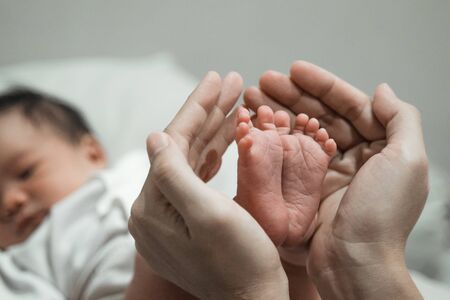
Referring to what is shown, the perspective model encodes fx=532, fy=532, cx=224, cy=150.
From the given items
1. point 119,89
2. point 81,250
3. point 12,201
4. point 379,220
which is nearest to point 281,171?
point 379,220

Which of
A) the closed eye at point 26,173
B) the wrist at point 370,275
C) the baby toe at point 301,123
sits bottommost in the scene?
the closed eye at point 26,173

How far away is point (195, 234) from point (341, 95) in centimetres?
35

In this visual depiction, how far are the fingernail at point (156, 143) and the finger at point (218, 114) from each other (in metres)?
0.13

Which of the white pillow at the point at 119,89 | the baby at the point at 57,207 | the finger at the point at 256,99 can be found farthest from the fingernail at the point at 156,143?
the white pillow at the point at 119,89

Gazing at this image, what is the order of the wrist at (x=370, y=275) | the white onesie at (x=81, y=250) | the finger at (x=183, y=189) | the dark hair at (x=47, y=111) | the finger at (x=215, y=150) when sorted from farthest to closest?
the dark hair at (x=47, y=111)
the white onesie at (x=81, y=250)
the finger at (x=215, y=150)
the wrist at (x=370, y=275)
the finger at (x=183, y=189)

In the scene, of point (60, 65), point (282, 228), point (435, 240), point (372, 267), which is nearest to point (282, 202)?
point (282, 228)

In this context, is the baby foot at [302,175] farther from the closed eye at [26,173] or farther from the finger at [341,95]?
the closed eye at [26,173]

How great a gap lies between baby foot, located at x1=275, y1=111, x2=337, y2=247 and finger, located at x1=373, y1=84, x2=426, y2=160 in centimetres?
9

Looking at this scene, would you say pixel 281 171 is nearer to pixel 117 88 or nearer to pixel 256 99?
pixel 256 99

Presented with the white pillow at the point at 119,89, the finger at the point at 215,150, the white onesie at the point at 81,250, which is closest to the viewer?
the finger at the point at 215,150

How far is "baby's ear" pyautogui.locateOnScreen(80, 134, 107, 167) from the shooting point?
1.21 metres

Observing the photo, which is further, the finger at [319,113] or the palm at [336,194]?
the finger at [319,113]

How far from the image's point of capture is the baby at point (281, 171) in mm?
624

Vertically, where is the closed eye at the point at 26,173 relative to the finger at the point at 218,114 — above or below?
below
